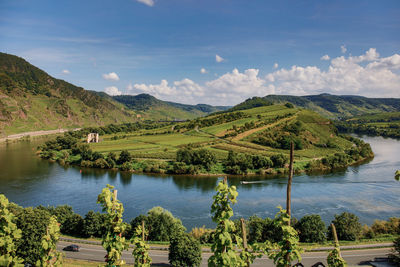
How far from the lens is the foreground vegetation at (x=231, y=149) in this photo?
230ft

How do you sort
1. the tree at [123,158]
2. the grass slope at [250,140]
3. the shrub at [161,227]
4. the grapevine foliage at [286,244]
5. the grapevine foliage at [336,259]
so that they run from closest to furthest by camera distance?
the grapevine foliage at [286,244] → the grapevine foliage at [336,259] → the shrub at [161,227] → the tree at [123,158] → the grass slope at [250,140]

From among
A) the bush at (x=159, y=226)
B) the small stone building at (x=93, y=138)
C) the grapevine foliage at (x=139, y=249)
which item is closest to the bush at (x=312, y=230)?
the bush at (x=159, y=226)

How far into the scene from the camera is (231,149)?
8619cm

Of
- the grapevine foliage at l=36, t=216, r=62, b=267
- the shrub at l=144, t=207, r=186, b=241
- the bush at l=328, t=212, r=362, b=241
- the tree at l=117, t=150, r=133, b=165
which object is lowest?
the shrub at l=144, t=207, r=186, b=241

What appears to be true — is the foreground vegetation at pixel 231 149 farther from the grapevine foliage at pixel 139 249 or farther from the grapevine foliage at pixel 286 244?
the grapevine foliage at pixel 286 244

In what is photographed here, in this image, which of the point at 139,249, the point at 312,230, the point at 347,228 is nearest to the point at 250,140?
the point at 347,228

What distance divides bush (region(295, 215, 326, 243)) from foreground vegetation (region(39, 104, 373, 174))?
35730 mm

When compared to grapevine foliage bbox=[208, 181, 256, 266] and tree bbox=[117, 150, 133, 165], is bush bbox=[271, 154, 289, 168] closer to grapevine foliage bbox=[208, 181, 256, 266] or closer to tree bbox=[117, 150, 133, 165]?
tree bbox=[117, 150, 133, 165]

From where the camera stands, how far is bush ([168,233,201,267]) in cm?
2269

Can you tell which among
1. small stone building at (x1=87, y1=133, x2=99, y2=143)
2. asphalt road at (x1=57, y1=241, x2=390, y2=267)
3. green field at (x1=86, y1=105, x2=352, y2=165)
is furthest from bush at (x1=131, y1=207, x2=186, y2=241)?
small stone building at (x1=87, y1=133, x2=99, y2=143)

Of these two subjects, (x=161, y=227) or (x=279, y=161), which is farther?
(x=279, y=161)

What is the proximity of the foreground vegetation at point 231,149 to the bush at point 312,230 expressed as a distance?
35730 mm

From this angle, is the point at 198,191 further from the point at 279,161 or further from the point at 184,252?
the point at 184,252

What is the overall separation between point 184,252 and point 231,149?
64.8 meters
